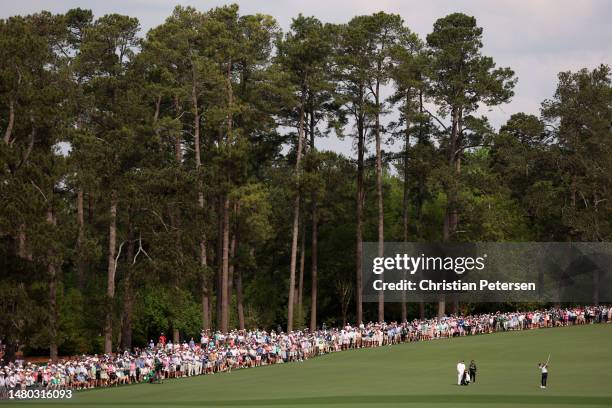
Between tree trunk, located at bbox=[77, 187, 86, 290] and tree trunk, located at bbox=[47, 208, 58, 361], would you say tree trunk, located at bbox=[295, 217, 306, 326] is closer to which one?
tree trunk, located at bbox=[77, 187, 86, 290]

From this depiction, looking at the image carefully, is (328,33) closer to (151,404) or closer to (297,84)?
(297,84)

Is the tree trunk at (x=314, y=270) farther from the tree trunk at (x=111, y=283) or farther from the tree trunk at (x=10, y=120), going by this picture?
the tree trunk at (x=10, y=120)

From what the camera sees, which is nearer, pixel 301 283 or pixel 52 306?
pixel 52 306

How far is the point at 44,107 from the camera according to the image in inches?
2340

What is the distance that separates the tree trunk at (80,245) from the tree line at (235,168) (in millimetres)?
173

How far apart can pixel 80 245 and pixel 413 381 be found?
830 inches

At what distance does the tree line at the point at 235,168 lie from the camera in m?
60.1

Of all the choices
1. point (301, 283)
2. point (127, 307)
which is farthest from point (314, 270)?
point (127, 307)

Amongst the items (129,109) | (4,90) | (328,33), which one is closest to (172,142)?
(129,109)

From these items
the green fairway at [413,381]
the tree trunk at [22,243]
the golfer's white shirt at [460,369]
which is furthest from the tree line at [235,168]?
the golfer's white shirt at [460,369]

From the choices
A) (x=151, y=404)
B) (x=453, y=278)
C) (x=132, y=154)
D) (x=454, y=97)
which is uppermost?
(x=454, y=97)

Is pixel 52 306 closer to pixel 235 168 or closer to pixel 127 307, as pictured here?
pixel 127 307

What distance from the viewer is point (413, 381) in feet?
169

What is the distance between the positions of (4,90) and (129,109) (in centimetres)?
1298
